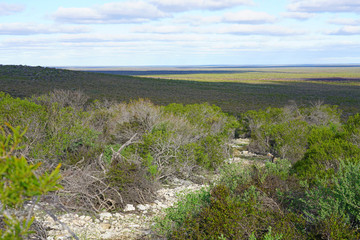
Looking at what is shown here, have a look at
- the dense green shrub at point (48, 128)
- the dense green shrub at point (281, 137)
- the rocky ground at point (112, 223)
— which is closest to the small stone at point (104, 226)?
the rocky ground at point (112, 223)

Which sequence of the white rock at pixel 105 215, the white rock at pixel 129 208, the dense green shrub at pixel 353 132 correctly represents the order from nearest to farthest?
the white rock at pixel 105 215 < the white rock at pixel 129 208 < the dense green shrub at pixel 353 132

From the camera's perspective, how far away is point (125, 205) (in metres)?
7.54

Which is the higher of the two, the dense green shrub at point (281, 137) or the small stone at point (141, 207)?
the dense green shrub at point (281, 137)

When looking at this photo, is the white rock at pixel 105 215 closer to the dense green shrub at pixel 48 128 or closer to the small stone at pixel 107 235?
the small stone at pixel 107 235

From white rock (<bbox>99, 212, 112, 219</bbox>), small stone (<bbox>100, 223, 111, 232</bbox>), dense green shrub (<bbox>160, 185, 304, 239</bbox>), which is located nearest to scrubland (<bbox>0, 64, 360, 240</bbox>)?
dense green shrub (<bbox>160, 185, 304, 239</bbox>)

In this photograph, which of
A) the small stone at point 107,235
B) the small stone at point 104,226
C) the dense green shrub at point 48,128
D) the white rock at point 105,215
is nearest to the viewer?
the small stone at point 107,235

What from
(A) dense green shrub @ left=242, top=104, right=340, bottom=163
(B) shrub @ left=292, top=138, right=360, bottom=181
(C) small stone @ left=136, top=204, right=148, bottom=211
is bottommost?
(C) small stone @ left=136, top=204, right=148, bottom=211

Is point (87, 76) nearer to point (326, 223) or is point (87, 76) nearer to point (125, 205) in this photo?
point (125, 205)

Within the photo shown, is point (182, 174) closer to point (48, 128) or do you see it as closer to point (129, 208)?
point (129, 208)

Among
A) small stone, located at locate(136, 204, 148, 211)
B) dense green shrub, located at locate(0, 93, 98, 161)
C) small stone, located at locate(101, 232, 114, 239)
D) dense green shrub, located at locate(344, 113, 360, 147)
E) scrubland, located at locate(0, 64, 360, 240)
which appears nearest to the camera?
scrubland, located at locate(0, 64, 360, 240)

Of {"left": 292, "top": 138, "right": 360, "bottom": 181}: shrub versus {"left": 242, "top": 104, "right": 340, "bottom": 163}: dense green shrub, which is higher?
{"left": 292, "top": 138, "right": 360, "bottom": 181}: shrub

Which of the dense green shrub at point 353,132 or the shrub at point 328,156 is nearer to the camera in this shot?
the shrub at point 328,156

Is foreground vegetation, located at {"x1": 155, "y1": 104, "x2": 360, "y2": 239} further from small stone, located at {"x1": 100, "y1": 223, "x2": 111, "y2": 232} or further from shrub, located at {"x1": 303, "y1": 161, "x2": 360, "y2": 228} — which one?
small stone, located at {"x1": 100, "y1": 223, "x2": 111, "y2": 232}

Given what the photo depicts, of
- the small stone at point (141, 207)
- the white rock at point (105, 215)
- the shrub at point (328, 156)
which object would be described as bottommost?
the small stone at point (141, 207)
